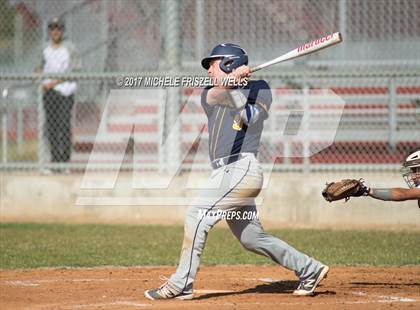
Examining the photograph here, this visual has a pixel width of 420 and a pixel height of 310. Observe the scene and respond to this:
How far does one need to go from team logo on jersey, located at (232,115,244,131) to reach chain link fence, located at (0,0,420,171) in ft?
17.0

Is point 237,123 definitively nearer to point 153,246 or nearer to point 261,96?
point 261,96

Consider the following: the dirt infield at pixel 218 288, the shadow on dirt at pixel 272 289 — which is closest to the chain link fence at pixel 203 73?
the dirt infield at pixel 218 288

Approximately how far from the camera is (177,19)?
12.6 m

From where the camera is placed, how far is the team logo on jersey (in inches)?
271

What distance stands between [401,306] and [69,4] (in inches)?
377

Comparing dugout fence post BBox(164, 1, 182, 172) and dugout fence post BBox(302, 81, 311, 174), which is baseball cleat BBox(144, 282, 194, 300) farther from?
dugout fence post BBox(302, 81, 311, 174)

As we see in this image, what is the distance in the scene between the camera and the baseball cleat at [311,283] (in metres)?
7.12

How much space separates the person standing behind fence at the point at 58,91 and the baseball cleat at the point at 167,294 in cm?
653

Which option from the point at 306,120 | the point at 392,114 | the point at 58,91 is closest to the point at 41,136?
the point at 58,91

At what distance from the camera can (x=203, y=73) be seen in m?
12.5

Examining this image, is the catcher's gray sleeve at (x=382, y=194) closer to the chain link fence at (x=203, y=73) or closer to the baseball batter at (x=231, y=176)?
the baseball batter at (x=231, y=176)

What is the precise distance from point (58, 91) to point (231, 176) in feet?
23.2

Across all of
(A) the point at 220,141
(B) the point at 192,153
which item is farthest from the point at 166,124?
(A) the point at 220,141

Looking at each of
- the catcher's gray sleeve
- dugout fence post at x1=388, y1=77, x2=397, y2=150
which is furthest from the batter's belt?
dugout fence post at x1=388, y1=77, x2=397, y2=150
